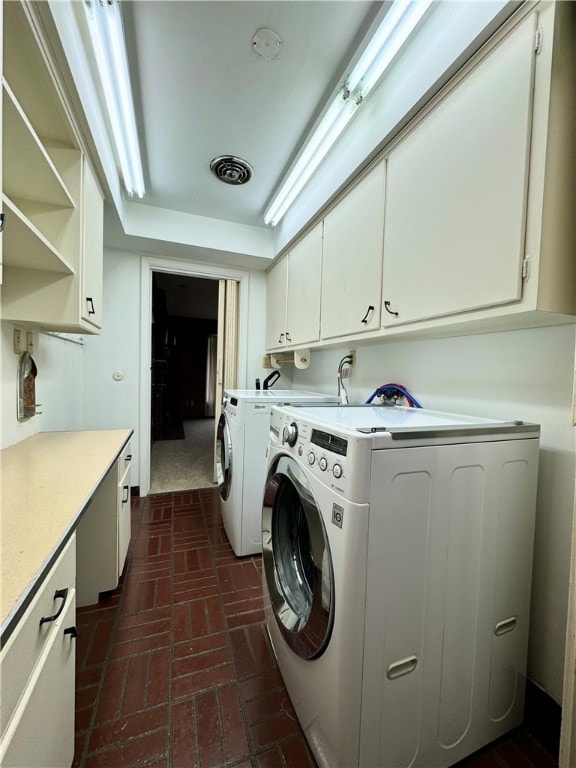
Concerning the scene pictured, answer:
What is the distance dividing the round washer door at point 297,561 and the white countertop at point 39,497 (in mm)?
662

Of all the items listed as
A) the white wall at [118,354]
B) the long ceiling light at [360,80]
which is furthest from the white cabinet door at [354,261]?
the white wall at [118,354]

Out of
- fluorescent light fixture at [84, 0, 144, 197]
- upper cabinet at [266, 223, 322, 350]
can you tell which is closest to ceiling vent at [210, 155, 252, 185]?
fluorescent light fixture at [84, 0, 144, 197]

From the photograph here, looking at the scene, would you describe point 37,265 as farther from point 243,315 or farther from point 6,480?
point 243,315

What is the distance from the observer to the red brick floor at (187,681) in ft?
3.28

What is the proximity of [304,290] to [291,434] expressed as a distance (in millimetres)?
1562

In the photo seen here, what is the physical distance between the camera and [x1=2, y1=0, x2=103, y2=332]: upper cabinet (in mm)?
1051

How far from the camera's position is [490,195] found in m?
0.98

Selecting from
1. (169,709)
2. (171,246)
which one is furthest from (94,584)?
(171,246)

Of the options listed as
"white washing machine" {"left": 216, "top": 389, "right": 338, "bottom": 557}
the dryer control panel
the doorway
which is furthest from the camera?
the doorway

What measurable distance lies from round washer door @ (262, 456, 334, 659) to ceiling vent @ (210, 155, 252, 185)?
1978mm

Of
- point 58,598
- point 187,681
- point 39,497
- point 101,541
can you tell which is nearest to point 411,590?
point 58,598

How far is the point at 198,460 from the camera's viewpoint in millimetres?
4012

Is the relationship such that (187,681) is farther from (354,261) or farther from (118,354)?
(118,354)

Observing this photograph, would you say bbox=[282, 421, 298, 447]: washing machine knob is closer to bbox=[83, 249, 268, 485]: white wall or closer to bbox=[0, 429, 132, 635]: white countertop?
bbox=[0, 429, 132, 635]: white countertop
